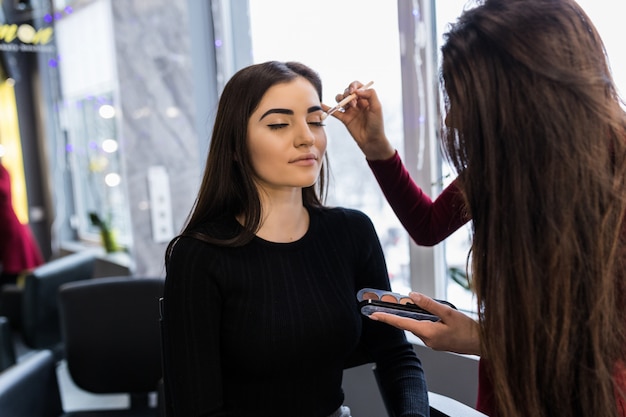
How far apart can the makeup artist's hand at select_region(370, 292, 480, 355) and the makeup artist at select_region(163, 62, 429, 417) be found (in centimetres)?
29

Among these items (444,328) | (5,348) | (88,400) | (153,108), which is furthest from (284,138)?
(88,400)

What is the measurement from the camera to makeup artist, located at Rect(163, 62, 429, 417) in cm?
106

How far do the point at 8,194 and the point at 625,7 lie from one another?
360cm

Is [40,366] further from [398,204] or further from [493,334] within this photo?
[493,334]

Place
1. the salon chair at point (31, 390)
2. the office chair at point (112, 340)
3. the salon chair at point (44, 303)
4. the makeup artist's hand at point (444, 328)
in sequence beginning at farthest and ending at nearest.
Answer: the salon chair at point (44, 303) → the office chair at point (112, 340) → the salon chair at point (31, 390) → the makeup artist's hand at point (444, 328)

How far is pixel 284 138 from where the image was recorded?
111 cm

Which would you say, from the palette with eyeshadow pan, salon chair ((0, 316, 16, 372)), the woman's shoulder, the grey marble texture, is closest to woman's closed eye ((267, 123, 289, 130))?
the woman's shoulder

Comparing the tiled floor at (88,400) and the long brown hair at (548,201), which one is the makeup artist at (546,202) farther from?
the tiled floor at (88,400)

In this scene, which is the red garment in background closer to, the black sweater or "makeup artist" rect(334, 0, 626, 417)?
the black sweater

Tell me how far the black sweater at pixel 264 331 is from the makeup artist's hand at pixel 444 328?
28 cm

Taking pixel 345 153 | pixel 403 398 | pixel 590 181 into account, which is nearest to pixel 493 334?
pixel 590 181

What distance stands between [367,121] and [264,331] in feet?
1.74

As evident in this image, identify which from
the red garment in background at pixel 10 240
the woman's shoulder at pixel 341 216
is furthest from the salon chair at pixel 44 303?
the woman's shoulder at pixel 341 216

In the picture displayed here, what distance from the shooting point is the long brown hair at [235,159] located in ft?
3.67
